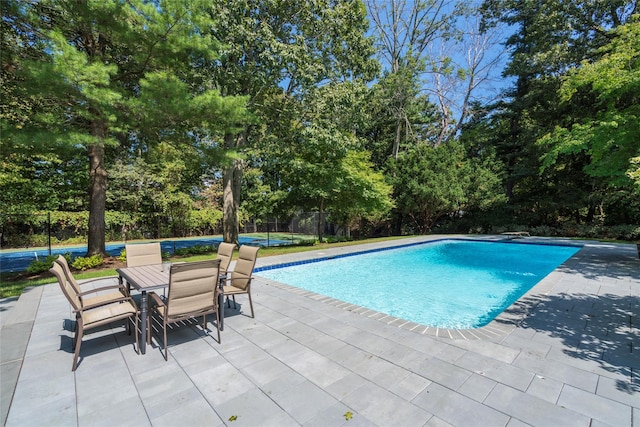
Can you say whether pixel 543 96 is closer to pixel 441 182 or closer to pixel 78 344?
pixel 441 182

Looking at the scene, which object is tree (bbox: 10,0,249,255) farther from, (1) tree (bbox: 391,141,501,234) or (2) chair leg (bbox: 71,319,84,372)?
(1) tree (bbox: 391,141,501,234)

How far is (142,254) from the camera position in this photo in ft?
15.9

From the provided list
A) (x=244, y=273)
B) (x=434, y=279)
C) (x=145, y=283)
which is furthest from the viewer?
(x=434, y=279)

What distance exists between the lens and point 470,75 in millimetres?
20375

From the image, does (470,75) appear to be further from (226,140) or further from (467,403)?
(467,403)

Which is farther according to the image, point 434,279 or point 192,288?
point 434,279

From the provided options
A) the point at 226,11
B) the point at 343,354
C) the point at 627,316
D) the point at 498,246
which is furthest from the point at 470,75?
the point at 343,354

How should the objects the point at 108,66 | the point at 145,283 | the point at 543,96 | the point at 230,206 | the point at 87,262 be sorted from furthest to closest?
the point at 543,96, the point at 230,206, the point at 87,262, the point at 108,66, the point at 145,283

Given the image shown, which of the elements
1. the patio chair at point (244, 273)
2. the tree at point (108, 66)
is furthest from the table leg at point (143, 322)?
the tree at point (108, 66)

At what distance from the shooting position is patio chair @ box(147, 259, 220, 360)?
291 centimetres

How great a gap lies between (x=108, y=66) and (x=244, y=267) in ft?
18.0

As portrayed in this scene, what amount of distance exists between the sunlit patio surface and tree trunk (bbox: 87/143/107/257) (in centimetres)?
467

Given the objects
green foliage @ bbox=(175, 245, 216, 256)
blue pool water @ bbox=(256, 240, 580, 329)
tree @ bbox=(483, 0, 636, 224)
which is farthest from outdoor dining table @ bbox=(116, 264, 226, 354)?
tree @ bbox=(483, 0, 636, 224)

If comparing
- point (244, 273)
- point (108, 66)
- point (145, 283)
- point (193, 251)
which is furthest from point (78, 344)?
point (193, 251)
